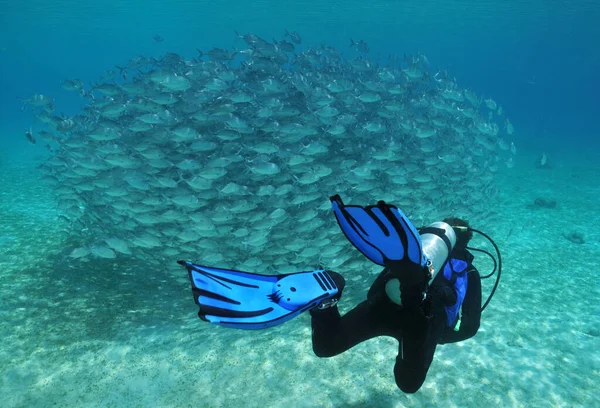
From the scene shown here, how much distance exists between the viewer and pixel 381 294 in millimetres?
3041

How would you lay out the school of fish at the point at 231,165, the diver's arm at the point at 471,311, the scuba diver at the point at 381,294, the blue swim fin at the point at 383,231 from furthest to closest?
the school of fish at the point at 231,165 → the diver's arm at the point at 471,311 → the scuba diver at the point at 381,294 → the blue swim fin at the point at 383,231

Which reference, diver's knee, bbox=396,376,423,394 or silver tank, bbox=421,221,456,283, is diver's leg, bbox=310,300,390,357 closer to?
diver's knee, bbox=396,376,423,394

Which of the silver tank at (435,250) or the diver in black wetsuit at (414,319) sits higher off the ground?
the silver tank at (435,250)

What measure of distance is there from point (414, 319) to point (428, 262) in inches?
17.0

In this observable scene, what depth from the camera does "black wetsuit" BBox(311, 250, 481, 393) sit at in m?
2.71

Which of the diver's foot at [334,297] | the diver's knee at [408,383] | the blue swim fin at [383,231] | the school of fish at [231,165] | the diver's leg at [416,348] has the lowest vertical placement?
the diver's knee at [408,383]

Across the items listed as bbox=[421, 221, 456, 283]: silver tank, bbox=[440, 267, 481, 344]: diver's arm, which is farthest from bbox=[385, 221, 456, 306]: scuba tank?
bbox=[440, 267, 481, 344]: diver's arm

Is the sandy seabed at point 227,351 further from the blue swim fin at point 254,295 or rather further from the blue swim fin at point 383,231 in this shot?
the blue swim fin at point 383,231

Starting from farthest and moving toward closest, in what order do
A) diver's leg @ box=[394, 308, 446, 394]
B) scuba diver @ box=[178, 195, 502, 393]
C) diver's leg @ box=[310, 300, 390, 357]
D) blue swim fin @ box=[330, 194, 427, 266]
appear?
diver's leg @ box=[310, 300, 390, 357] → diver's leg @ box=[394, 308, 446, 394] → scuba diver @ box=[178, 195, 502, 393] → blue swim fin @ box=[330, 194, 427, 266]

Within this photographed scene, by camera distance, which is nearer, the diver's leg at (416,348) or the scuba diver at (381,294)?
the scuba diver at (381,294)

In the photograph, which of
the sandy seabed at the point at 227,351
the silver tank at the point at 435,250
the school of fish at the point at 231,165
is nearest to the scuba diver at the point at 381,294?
the silver tank at the point at 435,250

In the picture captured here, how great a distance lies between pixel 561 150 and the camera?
33.5 m

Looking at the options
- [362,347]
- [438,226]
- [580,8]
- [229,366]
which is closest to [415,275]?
[438,226]

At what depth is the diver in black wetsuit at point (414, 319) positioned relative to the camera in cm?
270
